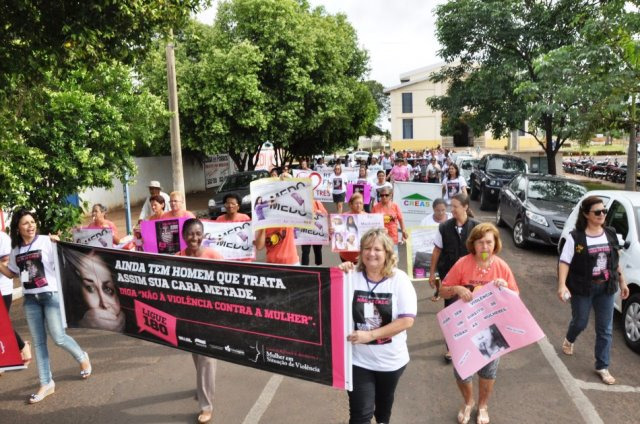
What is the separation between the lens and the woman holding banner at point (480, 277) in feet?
13.5

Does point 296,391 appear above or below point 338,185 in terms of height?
below

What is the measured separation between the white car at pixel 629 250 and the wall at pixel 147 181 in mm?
15078

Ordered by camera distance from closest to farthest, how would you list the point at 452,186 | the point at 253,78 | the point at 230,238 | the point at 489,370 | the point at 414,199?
the point at 489,370 < the point at 230,238 < the point at 414,199 < the point at 452,186 < the point at 253,78

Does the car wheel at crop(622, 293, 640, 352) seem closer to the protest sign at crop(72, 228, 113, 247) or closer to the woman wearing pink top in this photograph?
the woman wearing pink top

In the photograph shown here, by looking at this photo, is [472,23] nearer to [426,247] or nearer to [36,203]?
[426,247]

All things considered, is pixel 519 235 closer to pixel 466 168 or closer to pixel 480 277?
pixel 480 277

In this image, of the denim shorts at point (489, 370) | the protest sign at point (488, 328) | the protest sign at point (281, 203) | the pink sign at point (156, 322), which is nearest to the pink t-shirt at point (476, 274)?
the protest sign at point (488, 328)

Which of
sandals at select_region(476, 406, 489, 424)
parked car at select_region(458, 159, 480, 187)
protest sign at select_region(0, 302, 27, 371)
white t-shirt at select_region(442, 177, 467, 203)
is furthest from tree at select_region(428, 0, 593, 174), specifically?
protest sign at select_region(0, 302, 27, 371)

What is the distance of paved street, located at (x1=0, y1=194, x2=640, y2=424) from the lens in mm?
4508

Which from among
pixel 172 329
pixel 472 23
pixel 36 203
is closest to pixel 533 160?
pixel 472 23

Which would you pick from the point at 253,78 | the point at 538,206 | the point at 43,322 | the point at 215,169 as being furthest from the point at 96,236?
the point at 215,169

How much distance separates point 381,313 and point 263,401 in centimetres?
203

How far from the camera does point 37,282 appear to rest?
4.88 m

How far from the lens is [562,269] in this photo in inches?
200
